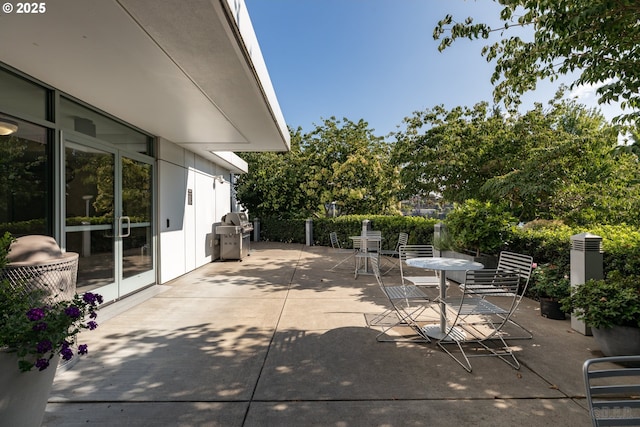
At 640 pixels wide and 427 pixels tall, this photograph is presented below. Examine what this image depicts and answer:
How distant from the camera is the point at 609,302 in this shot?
10.9 ft

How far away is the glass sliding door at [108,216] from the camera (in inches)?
173

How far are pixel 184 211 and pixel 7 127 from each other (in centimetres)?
435

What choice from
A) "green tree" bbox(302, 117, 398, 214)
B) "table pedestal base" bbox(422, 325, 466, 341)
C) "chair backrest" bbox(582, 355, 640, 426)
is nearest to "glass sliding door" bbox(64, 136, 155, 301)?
"table pedestal base" bbox(422, 325, 466, 341)

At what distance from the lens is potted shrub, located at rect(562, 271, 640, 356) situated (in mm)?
3176

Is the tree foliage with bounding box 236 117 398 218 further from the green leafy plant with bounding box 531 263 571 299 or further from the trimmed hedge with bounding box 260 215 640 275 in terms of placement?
the green leafy plant with bounding box 531 263 571 299

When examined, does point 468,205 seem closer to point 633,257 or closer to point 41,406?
point 633,257

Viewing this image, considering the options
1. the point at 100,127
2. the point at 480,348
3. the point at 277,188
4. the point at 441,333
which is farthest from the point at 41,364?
the point at 277,188

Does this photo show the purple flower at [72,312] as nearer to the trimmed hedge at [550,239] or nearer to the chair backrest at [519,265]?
the chair backrest at [519,265]

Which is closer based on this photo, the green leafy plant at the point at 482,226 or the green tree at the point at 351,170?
the green leafy plant at the point at 482,226

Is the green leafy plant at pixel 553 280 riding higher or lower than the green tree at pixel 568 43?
lower

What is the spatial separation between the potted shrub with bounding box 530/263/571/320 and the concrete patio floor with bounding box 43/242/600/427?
185 millimetres

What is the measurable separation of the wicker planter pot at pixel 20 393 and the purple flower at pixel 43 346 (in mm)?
173

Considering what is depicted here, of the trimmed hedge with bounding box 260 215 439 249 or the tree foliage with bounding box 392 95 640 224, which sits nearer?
the tree foliage with bounding box 392 95 640 224

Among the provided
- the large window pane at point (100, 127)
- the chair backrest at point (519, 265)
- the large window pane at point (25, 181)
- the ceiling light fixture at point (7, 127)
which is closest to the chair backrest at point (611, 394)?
the chair backrest at point (519, 265)
